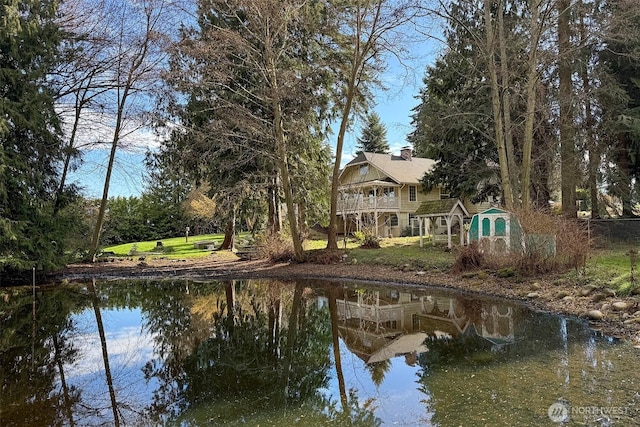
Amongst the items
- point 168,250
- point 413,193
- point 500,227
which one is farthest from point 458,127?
point 168,250

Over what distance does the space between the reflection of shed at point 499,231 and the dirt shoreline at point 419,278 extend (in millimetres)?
1188

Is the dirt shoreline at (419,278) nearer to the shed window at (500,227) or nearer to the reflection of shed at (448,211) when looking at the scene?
the shed window at (500,227)

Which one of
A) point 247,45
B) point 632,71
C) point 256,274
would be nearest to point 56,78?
point 247,45

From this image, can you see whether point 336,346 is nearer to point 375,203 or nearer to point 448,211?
point 448,211

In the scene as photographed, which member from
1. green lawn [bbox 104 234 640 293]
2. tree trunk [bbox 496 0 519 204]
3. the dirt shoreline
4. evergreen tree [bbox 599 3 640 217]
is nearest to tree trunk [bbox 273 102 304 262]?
the dirt shoreline

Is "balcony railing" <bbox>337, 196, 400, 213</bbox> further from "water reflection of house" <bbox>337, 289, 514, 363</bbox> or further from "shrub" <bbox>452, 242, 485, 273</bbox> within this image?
"water reflection of house" <bbox>337, 289, 514, 363</bbox>

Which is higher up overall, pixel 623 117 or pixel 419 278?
pixel 623 117

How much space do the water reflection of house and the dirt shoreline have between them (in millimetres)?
1035

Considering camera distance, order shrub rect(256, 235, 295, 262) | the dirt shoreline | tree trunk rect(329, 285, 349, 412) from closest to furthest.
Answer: tree trunk rect(329, 285, 349, 412)
the dirt shoreline
shrub rect(256, 235, 295, 262)

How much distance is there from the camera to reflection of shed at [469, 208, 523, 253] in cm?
1142

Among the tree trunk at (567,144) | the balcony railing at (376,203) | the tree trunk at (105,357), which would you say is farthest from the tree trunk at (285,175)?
the tree trunk at (567,144)

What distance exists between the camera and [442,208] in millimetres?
19484

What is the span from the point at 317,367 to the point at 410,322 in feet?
9.41

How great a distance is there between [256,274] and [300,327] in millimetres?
8065
